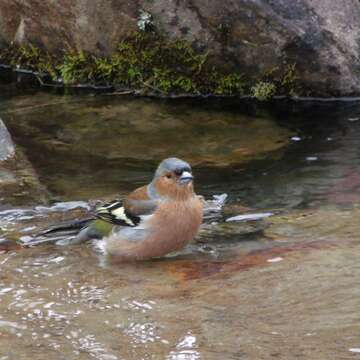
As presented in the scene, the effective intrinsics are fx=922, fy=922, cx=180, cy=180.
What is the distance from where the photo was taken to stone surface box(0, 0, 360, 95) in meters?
9.73

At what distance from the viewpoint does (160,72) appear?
10398 millimetres

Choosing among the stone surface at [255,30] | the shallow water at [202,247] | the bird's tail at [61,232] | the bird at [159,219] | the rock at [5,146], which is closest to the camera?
the shallow water at [202,247]

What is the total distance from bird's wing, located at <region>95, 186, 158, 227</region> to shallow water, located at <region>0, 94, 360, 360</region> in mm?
282

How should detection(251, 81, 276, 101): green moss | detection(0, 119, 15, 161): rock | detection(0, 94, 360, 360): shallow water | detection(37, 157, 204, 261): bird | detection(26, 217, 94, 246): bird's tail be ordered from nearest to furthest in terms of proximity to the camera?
detection(0, 94, 360, 360): shallow water
detection(37, 157, 204, 261): bird
detection(26, 217, 94, 246): bird's tail
detection(0, 119, 15, 161): rock
detection(251, 81, 276, 101): green moss

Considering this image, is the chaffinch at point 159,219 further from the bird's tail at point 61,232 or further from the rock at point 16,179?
the rock at point 16,179

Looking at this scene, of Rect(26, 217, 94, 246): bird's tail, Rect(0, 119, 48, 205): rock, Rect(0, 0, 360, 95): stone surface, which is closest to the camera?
Rect(26, 217, 94, 246): bird's tail

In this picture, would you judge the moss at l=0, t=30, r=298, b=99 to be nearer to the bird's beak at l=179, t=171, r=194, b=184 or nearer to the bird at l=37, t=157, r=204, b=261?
the bird at l=37, t=157, r=204, b=261

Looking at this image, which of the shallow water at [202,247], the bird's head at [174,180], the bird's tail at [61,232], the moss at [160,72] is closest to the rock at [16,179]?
the shallow water at [202,247]

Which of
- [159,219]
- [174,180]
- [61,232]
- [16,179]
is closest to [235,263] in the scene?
[159,219]

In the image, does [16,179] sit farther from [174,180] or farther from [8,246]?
[174,180]

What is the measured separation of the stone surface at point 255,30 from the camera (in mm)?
9727

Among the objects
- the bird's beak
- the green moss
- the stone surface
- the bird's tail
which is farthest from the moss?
the bird's beak

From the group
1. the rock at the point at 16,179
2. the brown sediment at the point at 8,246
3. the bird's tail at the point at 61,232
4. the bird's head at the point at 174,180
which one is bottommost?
the brown sediment at the point at 8,246

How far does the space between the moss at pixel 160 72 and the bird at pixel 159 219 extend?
3961 mm
